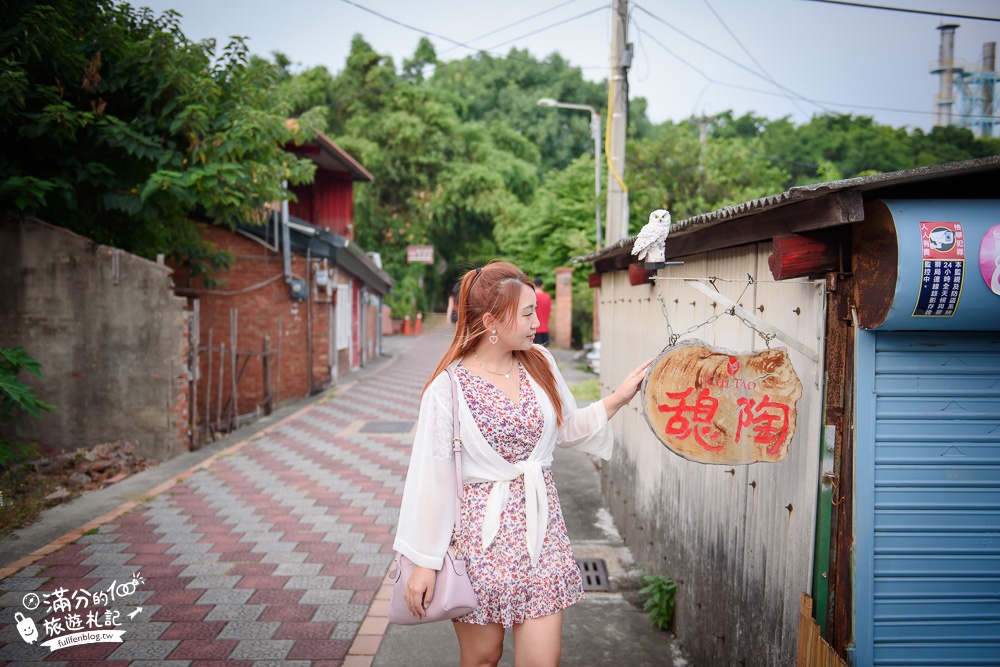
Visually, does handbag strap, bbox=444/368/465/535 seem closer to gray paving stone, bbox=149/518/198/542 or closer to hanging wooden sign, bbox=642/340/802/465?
hanging wooden sign, bbox=642/340/802/465

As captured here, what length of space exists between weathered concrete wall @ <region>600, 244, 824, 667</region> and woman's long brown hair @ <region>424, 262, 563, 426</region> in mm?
614

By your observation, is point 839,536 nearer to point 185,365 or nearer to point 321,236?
point 185,365

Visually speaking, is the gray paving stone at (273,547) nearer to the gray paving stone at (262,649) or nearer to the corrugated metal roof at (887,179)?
the gray paving stone at (262,649)

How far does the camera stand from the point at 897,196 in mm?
2359

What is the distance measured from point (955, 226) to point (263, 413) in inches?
484

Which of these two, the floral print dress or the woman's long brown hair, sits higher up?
the woman's long brown hair

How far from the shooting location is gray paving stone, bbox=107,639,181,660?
3847mm

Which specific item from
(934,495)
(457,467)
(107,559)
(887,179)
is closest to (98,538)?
(107,559)

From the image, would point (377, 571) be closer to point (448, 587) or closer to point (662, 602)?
point (662, 602)

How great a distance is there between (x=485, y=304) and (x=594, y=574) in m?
3.29

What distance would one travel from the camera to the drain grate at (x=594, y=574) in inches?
201

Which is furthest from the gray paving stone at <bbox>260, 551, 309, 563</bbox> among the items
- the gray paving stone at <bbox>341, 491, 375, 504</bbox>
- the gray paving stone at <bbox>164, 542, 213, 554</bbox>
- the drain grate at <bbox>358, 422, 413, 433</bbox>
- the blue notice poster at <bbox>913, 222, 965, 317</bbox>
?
the drain grate at <bbox>358, 422, 413, 433</bbox>

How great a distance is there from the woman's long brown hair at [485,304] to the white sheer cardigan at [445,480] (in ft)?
0.41

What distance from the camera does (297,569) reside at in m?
5.21
